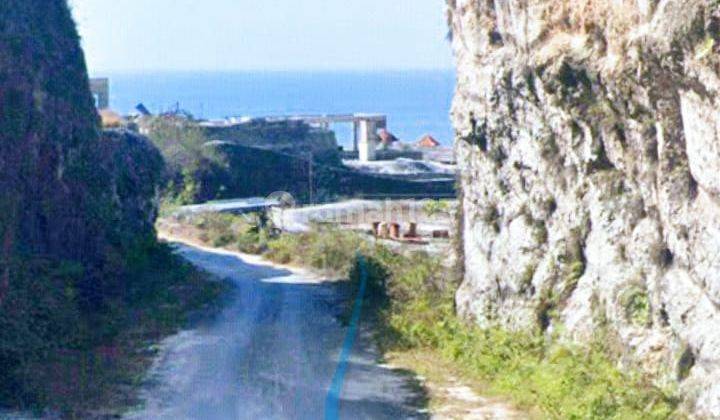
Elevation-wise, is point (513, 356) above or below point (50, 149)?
→ below

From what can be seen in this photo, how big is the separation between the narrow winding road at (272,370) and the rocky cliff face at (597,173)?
2485 mm

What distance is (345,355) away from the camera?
2459cm

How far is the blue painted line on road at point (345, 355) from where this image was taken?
19.8 metres

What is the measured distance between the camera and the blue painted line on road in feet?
64.9

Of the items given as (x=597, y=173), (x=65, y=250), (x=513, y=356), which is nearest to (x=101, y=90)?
(x=65, y=250)

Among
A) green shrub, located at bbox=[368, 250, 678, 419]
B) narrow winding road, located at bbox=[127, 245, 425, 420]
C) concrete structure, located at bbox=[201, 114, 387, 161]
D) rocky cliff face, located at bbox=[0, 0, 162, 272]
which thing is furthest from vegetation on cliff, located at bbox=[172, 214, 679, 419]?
concrete structure, located at bbox=[201, 114, 387, 161]

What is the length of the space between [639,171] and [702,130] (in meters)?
2.92

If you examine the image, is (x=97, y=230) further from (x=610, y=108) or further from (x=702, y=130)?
(x=702, y=130)

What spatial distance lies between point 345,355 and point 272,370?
2.04 meters

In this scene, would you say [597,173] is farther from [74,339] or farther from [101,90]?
[101,90]

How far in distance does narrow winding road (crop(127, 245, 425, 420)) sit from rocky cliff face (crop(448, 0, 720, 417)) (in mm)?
2485

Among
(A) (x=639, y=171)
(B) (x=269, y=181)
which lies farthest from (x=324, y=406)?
(B) (x=269, y=181)

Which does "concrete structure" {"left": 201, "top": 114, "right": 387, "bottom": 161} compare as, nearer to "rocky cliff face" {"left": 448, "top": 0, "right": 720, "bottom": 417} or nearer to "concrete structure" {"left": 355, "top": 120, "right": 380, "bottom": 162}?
"concrete structure" {"left": 355, "top": 120, "right": 380, "bottom": 162}

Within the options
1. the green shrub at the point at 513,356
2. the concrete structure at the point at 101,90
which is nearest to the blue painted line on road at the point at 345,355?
the green shrub at the point at 513,356
